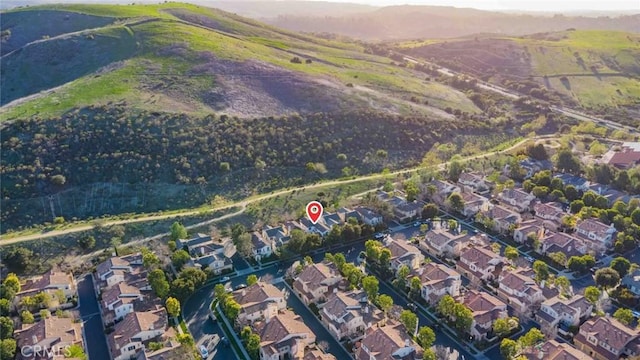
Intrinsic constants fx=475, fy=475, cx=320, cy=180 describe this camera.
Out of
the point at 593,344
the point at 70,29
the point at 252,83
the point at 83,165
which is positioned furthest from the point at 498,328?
the point at 70,29

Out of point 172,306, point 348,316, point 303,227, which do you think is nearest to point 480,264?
point 348,316

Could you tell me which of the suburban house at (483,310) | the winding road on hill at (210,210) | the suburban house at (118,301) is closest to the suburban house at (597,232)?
the suburban house at (483,310)

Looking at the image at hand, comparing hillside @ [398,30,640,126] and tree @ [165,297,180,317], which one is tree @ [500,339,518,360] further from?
hillside @ [398,30,640,126]

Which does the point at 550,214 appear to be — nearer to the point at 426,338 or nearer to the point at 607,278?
the point at 607,278

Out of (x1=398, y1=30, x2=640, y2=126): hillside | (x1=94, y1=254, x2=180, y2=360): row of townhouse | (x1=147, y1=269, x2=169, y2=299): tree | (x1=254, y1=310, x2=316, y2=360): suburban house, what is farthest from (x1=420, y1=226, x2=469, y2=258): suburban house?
(x1=398, y1=30, x2=640, y2=126): hillside

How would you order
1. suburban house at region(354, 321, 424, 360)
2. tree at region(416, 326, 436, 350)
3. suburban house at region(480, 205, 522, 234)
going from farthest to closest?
suburban house at region(480, 205, 522, 234)
tree at region(416, 326, 436, 350)
suburban house at region(354, 321, 424, 360)

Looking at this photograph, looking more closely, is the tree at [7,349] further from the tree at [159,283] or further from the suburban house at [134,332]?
the tree at [159,283]

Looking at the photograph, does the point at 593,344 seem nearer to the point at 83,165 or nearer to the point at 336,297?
the point at 336,297
